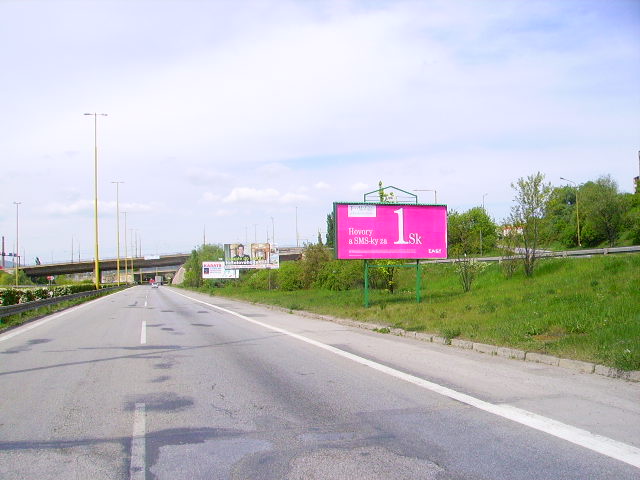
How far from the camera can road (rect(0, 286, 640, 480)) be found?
4945 millimetres

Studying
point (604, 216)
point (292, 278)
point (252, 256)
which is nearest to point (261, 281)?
point (252, 256)

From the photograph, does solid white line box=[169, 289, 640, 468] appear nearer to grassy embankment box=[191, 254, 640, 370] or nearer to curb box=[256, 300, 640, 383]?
curb box=[256, 300, 640, 383]

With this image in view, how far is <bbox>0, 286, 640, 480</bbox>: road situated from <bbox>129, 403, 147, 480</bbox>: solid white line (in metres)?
0.02

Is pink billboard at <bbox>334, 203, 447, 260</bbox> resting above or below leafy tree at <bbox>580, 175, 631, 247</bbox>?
below

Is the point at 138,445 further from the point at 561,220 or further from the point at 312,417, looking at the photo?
the point at 561,220

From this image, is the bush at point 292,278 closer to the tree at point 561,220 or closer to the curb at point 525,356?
the tree at point 561,220

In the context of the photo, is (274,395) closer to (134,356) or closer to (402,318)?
(134,356)

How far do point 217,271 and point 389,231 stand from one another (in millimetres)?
52108

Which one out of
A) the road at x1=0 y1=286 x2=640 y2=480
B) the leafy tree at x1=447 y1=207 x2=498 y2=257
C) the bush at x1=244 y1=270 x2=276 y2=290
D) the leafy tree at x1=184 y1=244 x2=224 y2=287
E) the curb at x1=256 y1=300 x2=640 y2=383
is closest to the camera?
the road at x1=0 y1=286 x2=640 y2=480

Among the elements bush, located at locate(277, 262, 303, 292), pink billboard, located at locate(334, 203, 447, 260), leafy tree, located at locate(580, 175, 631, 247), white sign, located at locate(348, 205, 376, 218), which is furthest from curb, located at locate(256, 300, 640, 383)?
leafy tree, located at locate(580, 175, 631, 247)

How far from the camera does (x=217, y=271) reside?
235 ft

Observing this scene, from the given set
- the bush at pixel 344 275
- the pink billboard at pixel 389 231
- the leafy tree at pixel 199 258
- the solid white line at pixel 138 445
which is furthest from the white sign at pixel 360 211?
the leafy tree at pixel 199 258

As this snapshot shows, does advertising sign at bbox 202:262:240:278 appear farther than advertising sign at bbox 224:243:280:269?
Yes

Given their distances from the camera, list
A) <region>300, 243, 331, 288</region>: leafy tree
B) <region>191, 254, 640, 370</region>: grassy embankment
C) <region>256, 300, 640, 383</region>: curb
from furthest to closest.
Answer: <region>300, 243, 331, 288</region>: leafy tree, <region>191, 254, 640, 370</region>: grassy embankment, <region>256, 300, 640, 383</region>: curb
